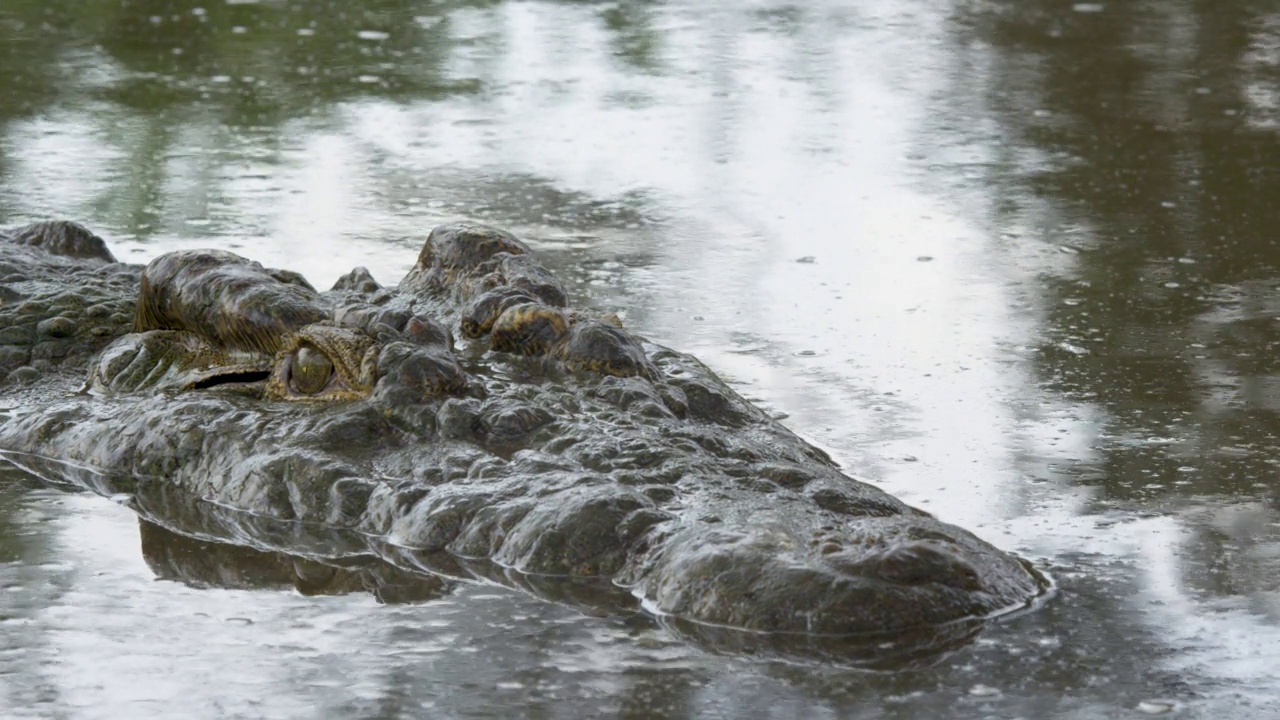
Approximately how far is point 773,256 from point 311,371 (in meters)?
3.26

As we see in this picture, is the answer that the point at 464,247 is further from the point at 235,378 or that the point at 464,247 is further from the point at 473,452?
the point at 473,452

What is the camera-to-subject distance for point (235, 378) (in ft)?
16.3

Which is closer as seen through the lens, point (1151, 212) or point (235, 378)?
point (235, 378)

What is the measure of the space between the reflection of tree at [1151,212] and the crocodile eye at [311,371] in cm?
203

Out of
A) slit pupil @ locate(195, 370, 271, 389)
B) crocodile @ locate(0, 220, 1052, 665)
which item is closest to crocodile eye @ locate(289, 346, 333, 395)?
crocodile @ locate(0, 220, 1052, 665)

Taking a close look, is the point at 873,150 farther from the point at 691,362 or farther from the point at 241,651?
the point at 241,651

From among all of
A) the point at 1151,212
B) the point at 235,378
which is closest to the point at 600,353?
the point at 235,378

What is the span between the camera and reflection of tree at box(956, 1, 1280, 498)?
555 cm

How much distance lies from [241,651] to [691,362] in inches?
64.7

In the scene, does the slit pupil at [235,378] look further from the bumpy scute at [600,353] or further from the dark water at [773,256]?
the bumpy scute at [600,353]

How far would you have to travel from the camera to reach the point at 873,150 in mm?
9570

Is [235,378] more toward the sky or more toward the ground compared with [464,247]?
more toward the ground

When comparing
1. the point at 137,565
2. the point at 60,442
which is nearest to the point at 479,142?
the point at 60,442

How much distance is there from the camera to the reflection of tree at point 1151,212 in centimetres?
555
